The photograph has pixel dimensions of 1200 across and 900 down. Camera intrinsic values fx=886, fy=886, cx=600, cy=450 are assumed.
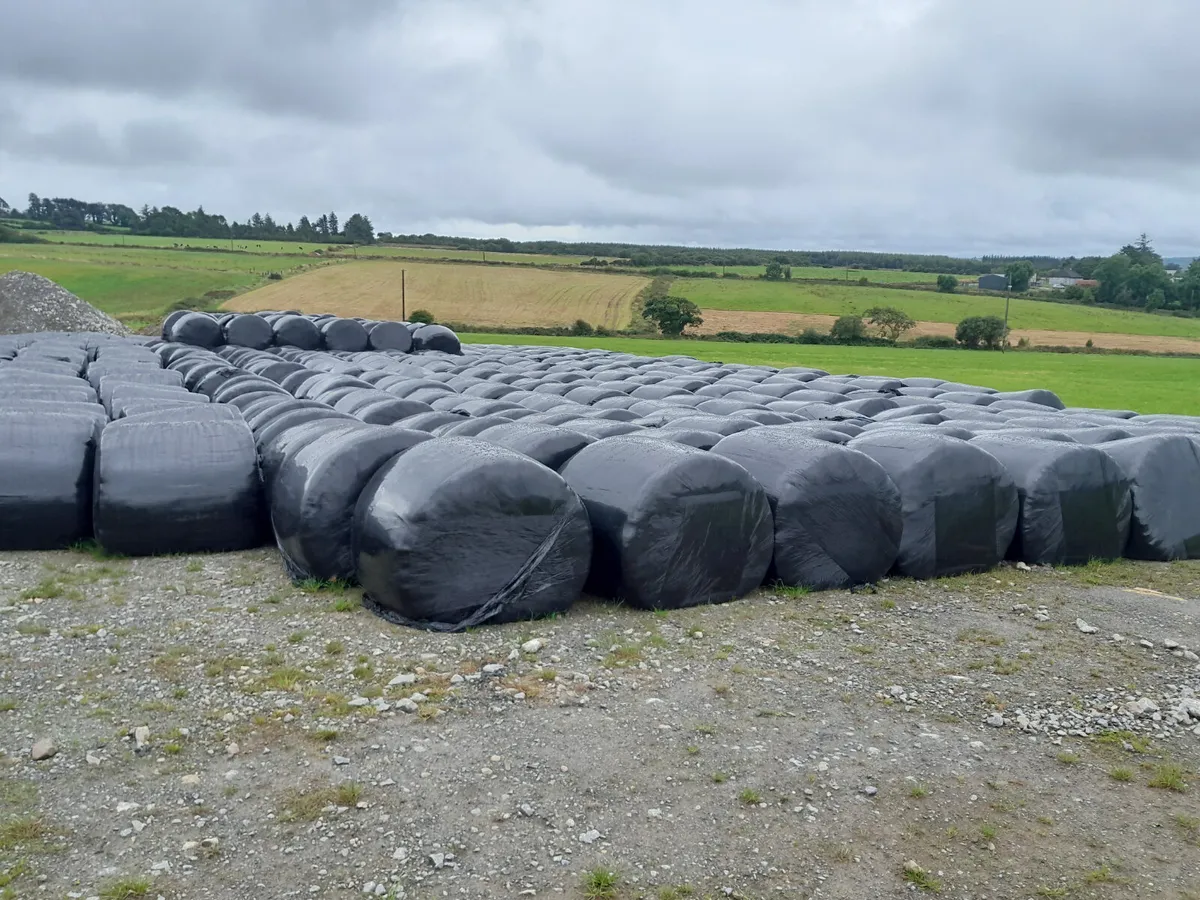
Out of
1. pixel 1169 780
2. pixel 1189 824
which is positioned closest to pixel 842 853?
pixel 1189 824

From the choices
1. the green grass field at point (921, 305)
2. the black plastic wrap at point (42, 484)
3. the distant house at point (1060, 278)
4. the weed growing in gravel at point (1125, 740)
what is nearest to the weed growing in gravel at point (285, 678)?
the black plastic wrap at point (42, 484)

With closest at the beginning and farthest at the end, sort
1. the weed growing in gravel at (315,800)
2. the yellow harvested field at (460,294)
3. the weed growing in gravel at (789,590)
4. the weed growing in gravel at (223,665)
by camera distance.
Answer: the weed growing in gravel at (315,800) → the weed growing in gravel at (223,665) → the weed growing in gravel at (789,590) → the yellow harvested field at (460,294)

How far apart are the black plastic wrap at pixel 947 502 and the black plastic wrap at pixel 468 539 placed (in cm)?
313

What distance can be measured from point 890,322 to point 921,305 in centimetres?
1319

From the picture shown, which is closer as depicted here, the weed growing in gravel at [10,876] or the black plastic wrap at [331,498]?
the weed growing in gravel at [10,876]

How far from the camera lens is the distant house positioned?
310ft

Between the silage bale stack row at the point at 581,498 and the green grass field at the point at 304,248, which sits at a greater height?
the green grass field at the point at 304,248

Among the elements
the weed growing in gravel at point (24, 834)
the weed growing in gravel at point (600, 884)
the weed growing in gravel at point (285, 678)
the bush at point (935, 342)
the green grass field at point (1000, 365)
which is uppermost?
the weed growing in gravel at point (24, 834)

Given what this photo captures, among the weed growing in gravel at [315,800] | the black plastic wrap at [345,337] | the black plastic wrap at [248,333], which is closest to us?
the weed growing in gravel at [315,800]

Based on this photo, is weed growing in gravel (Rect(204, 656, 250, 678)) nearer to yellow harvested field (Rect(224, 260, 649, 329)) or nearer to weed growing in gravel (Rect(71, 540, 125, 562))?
weed growing in gravel (Rect(71, 540, 125, 562))

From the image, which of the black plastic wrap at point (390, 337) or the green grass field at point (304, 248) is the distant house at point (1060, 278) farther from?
the black plastic wrap at point (390, 337)

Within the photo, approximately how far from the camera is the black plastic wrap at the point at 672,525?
6664mm

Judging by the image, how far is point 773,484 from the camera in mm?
7375

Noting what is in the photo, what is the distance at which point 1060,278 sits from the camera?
102m
